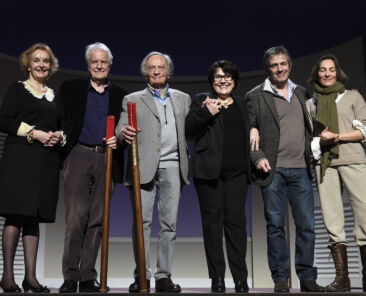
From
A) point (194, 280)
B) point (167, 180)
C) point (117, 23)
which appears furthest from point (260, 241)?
point (167, 180)

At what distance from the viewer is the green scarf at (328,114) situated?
304cm

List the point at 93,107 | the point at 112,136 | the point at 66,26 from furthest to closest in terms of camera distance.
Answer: the point at 66,26
the point at 93,107
the point at 112,136

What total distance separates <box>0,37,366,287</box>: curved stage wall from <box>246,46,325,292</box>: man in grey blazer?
3.03 meters

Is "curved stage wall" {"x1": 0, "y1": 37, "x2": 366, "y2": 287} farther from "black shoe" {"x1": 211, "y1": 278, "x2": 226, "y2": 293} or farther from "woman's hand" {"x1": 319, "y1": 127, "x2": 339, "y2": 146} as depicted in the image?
"black shoe" {"x1": 211, "y1": 278, "x2": 226, "y2": 293}

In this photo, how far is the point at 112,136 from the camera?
9.51 ft

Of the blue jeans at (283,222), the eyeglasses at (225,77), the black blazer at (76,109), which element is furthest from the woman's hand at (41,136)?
the blue jeans at (283,222)

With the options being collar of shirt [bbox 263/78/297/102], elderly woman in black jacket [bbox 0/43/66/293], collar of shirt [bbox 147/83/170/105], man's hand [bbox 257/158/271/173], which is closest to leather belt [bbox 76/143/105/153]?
elderly woman in black jacket [bbox 0/43/66/293]

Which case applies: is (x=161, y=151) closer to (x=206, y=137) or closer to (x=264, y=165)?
(x=206, y=137)

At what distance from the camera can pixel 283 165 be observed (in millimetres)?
2975

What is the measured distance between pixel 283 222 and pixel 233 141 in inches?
21.8

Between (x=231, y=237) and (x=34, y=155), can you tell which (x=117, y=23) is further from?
(x=231, y=237)

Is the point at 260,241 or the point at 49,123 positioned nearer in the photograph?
the point at 49,123

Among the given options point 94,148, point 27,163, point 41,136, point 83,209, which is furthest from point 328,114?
point 27,163

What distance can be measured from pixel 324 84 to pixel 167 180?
1171mm
